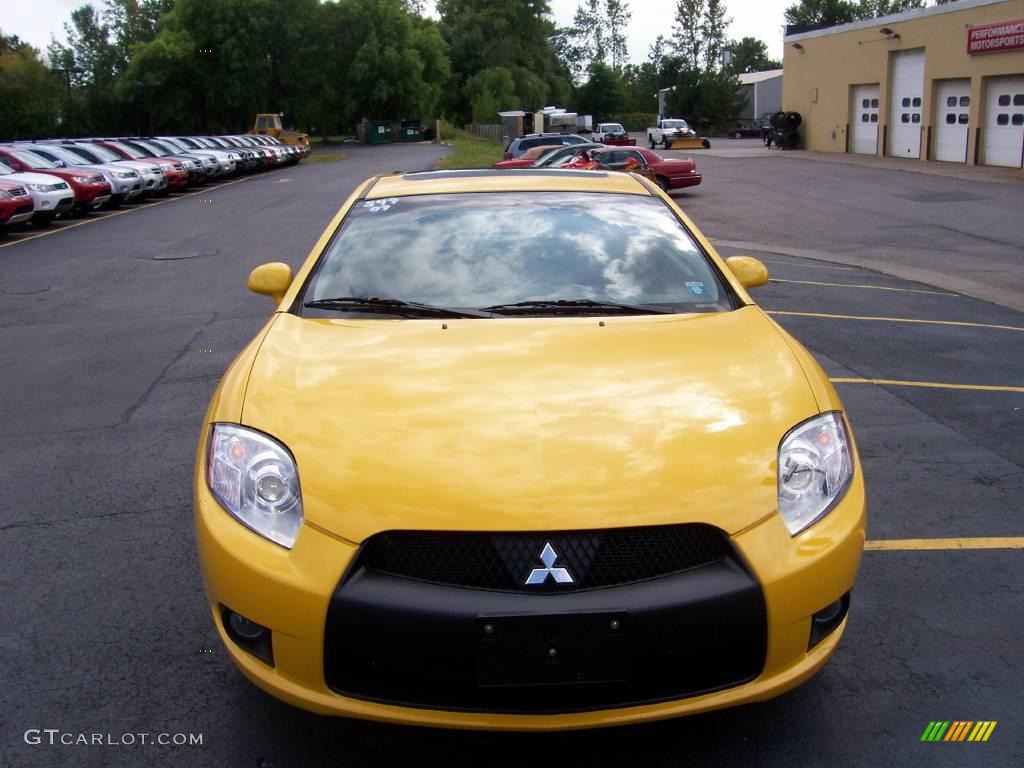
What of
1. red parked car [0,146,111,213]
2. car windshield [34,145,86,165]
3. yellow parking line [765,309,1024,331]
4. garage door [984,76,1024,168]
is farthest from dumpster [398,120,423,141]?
yellow parking line [765,309,1024,331]

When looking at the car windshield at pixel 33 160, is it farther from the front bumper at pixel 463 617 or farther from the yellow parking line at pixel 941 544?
the front bumper at pixel 463 617

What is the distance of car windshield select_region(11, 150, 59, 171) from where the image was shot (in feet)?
72.4

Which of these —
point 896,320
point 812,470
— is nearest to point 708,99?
point 896,320

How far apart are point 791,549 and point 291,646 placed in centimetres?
133

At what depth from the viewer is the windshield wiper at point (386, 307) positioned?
372 cm

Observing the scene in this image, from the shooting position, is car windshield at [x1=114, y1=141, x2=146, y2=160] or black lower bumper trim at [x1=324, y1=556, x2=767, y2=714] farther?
car windshield at [x1=114, y1=141, x2=146, y2=160]

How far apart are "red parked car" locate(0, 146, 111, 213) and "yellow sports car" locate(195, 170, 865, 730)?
67.4 feet

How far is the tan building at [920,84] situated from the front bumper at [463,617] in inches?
1319

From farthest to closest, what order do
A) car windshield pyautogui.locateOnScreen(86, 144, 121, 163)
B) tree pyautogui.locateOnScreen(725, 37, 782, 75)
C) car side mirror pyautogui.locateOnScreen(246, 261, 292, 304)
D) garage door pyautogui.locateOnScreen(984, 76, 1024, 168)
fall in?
tree pyautogui.locateOnScreen(725, 37, 782, 75) < garage door pyautogui.locateOnScreen(984, 76, 1024, 168) < car windshield pyautogui.locateOnScreen(86, 144, 121, 163) < car side mirror pyautogui.locateOnScreen(246, 261, 292, 304)

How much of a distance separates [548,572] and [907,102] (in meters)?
41.4

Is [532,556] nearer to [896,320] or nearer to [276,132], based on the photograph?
[896,320]

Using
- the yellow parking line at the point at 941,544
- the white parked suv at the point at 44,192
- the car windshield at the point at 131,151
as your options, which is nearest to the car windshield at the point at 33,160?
the white parked suv at the point at 44,192

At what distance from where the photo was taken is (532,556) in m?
2.57

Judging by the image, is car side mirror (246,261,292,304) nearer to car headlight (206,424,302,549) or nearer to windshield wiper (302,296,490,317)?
windshield wiper (302,296,490,317)
